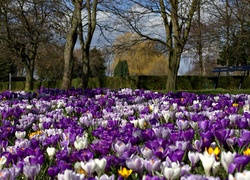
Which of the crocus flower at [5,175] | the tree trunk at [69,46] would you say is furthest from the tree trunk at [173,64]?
the crocus flower at [5,175]

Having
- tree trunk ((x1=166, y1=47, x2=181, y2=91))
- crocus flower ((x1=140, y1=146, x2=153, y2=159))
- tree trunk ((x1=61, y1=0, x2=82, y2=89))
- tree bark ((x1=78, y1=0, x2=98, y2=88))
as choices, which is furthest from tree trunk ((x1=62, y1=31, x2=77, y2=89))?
crocus flower ((x1=140, y1=146, x2=153, y2=159))

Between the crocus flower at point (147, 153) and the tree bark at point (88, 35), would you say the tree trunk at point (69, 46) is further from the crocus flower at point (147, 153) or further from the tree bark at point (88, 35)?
the crocus flower at point (147, 153)

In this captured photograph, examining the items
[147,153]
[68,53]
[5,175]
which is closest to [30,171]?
[5,175]

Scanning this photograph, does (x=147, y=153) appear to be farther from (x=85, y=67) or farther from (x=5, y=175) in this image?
(x=85, y=67)

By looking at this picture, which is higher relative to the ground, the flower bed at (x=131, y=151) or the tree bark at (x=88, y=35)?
the tree bark at (x=88, y=35)

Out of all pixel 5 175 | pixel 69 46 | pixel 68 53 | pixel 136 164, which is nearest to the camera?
pixel 5 175

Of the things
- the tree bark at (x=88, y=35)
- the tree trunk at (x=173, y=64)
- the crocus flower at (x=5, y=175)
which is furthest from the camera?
the tree bark at (x=88, y=35)

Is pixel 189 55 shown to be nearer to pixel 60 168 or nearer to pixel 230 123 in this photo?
pixel 230 123

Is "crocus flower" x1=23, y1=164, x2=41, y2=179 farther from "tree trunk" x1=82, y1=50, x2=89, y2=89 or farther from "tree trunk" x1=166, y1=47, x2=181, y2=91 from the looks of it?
"tree trunk" x1=82, y1=50, x2=89, y2=89

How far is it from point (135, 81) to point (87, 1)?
18.6ft

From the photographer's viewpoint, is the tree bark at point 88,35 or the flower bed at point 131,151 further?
the tree bark at point 88,35

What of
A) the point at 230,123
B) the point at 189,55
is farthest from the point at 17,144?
the point at 189,55

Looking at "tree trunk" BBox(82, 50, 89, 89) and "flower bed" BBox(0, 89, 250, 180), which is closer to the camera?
"flower bed" BBox(0, 89, 250, 180)

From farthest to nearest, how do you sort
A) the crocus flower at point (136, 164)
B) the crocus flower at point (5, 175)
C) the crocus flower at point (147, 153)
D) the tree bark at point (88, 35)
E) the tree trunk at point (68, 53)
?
the tree bark at point (88, 35)
the tree trunk at point (68, 53)
the crocus flower at point (147, 153)
the crocus flower at point (136, 164)
the crocus flower at point (5, 175)
